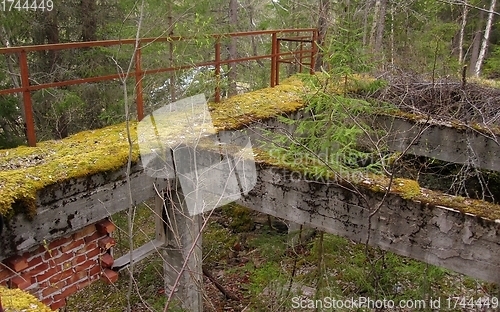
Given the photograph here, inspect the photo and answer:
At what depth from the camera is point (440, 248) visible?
4008mm

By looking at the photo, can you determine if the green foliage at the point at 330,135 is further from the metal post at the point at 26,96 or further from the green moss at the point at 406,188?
the metal post at the point at 26,96

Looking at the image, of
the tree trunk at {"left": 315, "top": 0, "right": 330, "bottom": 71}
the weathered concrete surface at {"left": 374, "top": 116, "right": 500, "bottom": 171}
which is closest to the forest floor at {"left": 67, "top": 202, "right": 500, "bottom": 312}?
the weathered concrete surface at {"left": 374, "top": 116, "right": 500, "bottom": 171}

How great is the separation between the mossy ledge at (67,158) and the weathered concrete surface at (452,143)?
2485 millimetres

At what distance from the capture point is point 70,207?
445cm

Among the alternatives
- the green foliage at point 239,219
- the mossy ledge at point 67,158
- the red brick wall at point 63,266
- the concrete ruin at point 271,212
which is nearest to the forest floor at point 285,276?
the green foliage at point 239,219

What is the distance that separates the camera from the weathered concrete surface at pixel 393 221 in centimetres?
380

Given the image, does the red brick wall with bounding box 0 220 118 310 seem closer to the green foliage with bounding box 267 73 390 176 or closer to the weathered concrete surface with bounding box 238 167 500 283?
the weathered concrete surface with bounding box 238 167 500 283

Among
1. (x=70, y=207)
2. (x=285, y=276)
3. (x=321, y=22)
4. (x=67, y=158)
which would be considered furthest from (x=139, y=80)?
(x=321, y=22)

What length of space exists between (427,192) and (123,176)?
3.42 m

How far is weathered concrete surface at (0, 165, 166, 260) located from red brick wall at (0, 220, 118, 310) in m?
0.20

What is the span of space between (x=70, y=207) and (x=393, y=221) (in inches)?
135

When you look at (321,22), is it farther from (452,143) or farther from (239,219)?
(452,143)

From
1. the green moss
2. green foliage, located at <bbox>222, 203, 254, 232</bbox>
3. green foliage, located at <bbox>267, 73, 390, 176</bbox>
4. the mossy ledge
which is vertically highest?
green foliage, located at <bbox>267, 73, 390, 176</bbox>

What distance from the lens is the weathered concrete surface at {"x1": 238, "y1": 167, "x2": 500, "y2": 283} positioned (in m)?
3.80
